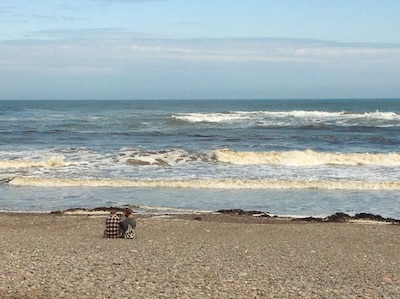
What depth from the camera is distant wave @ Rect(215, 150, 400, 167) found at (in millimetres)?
23516

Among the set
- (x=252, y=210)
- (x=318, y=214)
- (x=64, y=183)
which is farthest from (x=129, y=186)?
(x=318, y=214)

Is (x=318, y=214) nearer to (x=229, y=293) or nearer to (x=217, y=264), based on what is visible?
(x=217, y=264)

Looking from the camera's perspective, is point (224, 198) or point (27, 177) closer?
point (224, 198)

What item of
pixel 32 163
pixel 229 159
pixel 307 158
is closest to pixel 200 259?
pixel 32 163

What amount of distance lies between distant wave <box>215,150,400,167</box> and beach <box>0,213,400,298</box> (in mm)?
11153

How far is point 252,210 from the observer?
14.4 meters

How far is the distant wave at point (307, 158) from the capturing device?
2352 cm

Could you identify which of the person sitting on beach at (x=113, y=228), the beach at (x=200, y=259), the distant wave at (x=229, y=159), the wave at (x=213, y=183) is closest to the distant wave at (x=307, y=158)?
the distant wave at (x=229, y=159)

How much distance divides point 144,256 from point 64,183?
1008 centimetres

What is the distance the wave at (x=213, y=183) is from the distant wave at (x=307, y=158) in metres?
5.54

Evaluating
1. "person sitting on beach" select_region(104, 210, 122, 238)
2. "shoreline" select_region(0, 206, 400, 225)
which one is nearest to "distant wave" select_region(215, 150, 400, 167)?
"shoreline" select_region(0, 206, 400, 225)

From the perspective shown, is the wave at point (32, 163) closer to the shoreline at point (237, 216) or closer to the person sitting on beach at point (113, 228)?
the shoreline at point (237, 216)

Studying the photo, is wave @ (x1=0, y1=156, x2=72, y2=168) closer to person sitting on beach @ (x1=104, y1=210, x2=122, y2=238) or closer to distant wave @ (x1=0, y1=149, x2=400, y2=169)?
distant wave @ (x1=0, y1=149, x2=400, y2=169)

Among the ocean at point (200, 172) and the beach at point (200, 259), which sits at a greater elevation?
the beach at point (200, 259)
